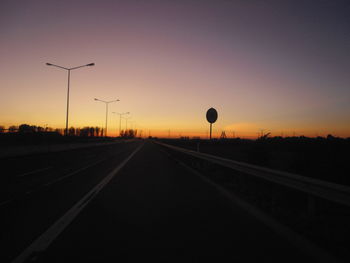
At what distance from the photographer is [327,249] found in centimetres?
433

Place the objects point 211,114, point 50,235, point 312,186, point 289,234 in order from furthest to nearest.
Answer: point 211,114 < point 312,186 < point 289,234 < point 50,235

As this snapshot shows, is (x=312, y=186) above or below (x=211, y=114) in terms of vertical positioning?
below

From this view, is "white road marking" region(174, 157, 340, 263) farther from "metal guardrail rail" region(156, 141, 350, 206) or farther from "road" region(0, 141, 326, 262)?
"metal guardrail rail" region(156, 141, 350, 206)

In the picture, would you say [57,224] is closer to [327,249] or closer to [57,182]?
[327,249]

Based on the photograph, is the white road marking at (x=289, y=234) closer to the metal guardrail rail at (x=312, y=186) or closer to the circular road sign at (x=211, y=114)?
the metal guardrail rail at (x=312, y=186)

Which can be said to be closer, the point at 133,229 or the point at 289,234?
the point at 289,234

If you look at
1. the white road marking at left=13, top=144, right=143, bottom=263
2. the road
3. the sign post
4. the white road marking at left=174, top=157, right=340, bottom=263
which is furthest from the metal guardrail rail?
the sign post

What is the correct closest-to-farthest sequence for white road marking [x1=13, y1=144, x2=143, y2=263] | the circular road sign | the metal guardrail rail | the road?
white road marking [x1=13, y1=144, x2=143, y2=263], the road, the metal guardrail rail, the circular road sign

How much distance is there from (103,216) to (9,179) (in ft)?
25.2

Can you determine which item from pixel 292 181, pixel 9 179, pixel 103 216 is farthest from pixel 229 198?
pixel 9 179

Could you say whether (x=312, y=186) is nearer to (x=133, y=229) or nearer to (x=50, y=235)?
(x=133, y=229)

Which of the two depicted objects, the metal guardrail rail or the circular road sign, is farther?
the circular road sign

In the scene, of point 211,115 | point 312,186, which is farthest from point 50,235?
point 211,115

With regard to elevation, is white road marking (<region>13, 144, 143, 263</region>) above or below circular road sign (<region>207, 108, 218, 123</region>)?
below
